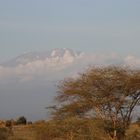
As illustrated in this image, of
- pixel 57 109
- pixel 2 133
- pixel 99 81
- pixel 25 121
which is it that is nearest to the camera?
pixel 2 133

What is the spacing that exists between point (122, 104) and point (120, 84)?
4.20 feet

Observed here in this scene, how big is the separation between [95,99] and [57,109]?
313cm

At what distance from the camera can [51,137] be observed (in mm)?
31594

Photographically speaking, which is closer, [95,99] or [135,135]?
[95,99]

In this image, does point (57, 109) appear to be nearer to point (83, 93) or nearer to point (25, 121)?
point (83, 93)

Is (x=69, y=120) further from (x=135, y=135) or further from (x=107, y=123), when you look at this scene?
(x=135, y=135)

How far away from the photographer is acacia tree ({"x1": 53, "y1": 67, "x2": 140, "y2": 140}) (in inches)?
1270

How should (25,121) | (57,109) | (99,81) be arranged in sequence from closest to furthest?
1. (99,81)
2. (57,109)
3. (25,121)

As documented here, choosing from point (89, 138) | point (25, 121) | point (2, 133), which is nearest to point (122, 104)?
point (89, 138)

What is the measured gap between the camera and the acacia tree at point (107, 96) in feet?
106

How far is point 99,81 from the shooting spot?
106 feet

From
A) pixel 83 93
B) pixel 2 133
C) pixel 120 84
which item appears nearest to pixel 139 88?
pixel 120 84

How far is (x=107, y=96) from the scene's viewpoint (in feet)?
107

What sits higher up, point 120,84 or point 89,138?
point 120,84
